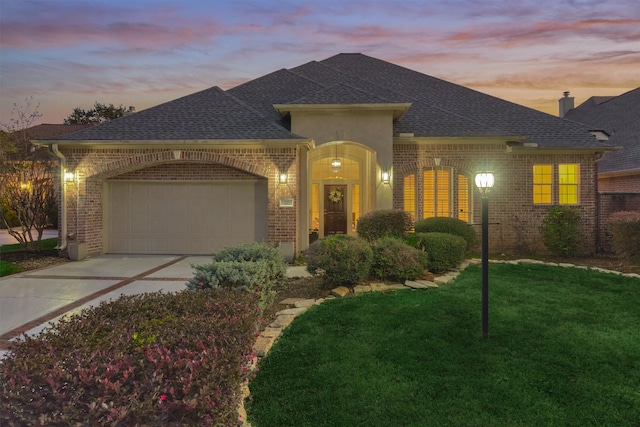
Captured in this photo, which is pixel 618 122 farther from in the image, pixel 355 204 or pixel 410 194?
pixel 355 204

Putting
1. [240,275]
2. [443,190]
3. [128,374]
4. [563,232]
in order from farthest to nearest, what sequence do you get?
[443,190]
[563,232]
[240,275]
[128,374]

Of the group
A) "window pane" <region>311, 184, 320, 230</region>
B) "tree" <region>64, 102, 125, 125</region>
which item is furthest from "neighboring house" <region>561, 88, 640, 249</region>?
"tree" <region>64, 102, 125, 125</region>

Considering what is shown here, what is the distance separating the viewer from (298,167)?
10477 millimetres

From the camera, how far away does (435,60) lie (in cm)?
1547

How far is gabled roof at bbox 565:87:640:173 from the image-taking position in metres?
14.3

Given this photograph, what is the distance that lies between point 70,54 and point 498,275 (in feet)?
29.2

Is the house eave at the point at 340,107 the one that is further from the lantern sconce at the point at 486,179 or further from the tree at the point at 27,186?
the tree at the point at 27,186

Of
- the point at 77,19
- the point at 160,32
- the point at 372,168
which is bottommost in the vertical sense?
the point at 372,168

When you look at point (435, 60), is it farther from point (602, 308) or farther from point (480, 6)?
point (602, 308)

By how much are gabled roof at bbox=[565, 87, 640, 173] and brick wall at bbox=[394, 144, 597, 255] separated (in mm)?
3584

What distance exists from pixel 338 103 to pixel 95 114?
34004 millimetres

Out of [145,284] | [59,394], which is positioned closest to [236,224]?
[145,284]

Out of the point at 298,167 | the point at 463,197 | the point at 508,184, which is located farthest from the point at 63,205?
the point at 508,184

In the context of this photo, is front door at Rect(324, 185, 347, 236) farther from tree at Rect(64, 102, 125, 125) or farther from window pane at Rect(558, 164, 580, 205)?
tree at Rect(64, 102, 125, 125)
